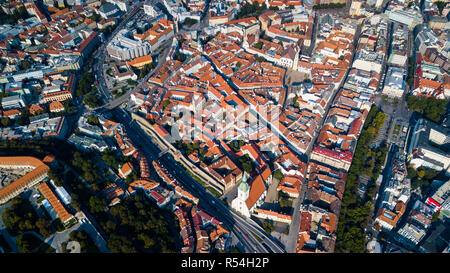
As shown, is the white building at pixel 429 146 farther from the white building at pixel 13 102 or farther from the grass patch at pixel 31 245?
the white building at pixel 13 102

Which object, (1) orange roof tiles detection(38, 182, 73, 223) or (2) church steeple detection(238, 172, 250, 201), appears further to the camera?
(2) church steeple detection(238, 172, 250, 201)

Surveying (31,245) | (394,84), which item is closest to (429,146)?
(394,84)

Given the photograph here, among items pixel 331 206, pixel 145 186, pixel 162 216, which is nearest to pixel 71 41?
pixel 145 186

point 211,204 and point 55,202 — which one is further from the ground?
point 55,202

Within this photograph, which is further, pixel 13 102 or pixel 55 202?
pixel 13 102

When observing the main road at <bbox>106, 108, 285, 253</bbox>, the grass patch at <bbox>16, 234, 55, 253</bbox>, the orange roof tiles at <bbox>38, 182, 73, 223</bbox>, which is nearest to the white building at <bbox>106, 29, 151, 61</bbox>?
the main road at <bbox>106, 108, 285, 253</bbox>

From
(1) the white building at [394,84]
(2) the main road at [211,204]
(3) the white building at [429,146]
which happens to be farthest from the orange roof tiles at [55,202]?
(1) the white building at [394,84]

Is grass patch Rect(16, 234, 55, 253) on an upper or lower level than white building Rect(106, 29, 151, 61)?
lower

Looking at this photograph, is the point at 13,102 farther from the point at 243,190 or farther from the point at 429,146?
the point at 429,146

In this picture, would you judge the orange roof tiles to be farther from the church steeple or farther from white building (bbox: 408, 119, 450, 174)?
white building (bbox: 408, 119, 450, 174)
